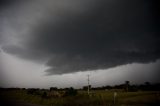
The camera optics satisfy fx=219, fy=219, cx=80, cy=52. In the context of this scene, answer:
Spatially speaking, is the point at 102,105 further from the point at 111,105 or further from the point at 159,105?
the point at 159,105

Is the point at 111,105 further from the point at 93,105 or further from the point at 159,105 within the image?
the point at 159,105

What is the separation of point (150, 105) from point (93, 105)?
7.55 m

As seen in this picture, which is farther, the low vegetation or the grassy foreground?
the low vegetation

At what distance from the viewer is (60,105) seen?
110 ft

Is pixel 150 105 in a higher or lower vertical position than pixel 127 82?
lower

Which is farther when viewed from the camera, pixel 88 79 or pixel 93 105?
pixel 88 79

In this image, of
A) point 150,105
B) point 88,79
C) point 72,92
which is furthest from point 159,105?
point 88,79

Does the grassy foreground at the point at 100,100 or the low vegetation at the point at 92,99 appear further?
the low vegetation at the point at 92,99

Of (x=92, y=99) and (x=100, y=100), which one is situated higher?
(x=92, y=99)

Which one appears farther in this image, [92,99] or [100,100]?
[92,99]

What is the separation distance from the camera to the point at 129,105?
1128 inches

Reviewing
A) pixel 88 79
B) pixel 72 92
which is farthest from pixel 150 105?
pixel 88 79

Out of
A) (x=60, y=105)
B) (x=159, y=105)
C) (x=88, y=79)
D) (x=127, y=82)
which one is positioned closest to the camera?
(x=159, y=105)

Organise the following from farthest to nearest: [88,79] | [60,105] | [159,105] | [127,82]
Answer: [127,82] → [88,79] → [60,105] → [159,105]
